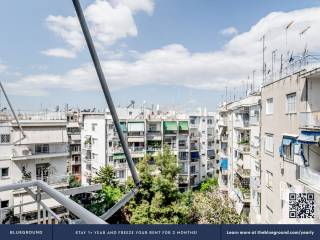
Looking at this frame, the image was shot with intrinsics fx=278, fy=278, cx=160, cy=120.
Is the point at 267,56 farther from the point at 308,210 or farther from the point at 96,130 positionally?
the point at 96,130

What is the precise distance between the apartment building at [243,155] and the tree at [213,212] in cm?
64

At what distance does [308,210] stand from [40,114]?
8142mm

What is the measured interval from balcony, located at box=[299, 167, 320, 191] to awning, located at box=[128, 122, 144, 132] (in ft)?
28.3

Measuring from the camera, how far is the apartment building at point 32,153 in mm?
6754

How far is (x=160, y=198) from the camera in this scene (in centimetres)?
626

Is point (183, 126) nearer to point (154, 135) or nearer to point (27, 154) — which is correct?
point (154, 135)

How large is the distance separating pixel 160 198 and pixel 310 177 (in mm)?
3218

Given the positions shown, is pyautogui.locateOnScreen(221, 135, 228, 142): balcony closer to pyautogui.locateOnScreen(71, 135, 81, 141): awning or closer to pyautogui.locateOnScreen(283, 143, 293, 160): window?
pyautogui.locateOnScreen(283, 143, 293, 160): window

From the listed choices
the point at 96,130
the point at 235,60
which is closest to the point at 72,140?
the point at 96,130

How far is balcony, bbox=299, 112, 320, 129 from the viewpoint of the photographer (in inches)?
155

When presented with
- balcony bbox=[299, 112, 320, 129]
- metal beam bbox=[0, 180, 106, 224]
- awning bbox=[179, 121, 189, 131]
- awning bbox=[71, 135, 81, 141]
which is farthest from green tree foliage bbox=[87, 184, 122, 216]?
awning bbox=[71, 135, 81, 141]

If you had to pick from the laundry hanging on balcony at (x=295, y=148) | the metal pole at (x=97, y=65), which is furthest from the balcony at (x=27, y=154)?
the metal pole at (x=97, y=65)

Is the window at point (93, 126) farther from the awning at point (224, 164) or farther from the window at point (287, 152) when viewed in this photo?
the window at point (287, 152)

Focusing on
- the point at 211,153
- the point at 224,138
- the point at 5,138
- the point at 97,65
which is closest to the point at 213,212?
the point at 224,138
